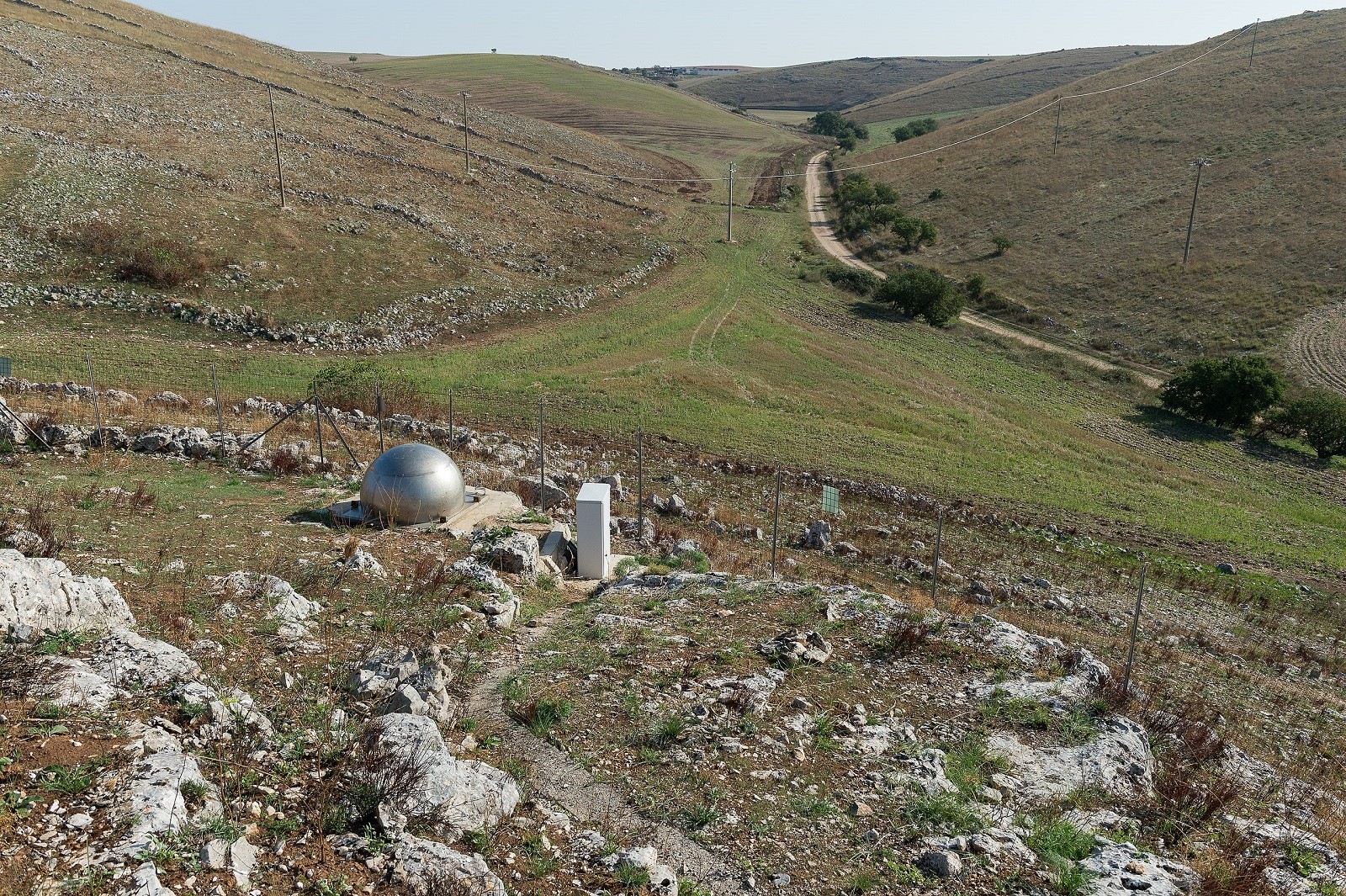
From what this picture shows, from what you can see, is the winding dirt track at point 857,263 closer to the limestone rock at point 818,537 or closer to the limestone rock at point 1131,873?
the limestone rock at point 818,537

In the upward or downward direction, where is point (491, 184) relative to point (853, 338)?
upward

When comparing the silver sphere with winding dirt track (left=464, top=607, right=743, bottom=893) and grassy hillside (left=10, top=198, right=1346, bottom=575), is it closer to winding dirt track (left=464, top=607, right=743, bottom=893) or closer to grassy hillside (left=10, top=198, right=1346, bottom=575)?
winding dirt track (left=464, top=607, right=743, bottom=893)

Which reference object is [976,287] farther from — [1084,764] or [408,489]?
[1084,764]

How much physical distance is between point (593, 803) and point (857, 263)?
6525cm

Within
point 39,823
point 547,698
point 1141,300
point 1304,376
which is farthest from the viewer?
point 1141,300

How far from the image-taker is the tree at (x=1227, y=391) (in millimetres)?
39750

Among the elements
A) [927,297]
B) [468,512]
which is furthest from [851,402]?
[468,512]

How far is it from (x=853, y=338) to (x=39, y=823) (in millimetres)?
47466

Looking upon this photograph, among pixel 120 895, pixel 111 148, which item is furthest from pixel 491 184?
pixel 120 895

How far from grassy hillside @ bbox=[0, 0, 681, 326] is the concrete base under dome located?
2275cm

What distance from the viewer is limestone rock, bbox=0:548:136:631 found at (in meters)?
9.01

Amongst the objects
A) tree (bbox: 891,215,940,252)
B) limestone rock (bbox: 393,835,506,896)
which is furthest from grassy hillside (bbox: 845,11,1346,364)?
limestone rock (bbox: 393,835,506,896)

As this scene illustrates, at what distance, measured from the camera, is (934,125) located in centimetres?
13038

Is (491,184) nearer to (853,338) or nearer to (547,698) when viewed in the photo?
(853,338)
